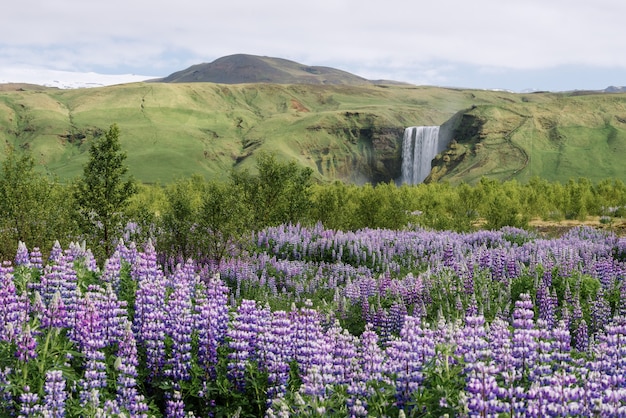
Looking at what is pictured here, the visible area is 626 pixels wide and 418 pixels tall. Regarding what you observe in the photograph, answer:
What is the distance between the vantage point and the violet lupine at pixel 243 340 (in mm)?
7066

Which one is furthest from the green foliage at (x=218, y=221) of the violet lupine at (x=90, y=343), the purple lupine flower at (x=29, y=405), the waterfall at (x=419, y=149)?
the waterfall at (x=419, y=149)

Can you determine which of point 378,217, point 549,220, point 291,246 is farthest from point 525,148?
point 291,246

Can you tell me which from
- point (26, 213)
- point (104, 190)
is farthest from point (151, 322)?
point (26, 213)

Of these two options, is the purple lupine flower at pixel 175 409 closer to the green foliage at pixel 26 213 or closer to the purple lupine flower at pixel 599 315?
the purple lupine flower at pixel 599 315

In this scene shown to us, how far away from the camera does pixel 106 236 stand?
61.5 feet

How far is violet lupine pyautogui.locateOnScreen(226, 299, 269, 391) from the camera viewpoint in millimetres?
7066

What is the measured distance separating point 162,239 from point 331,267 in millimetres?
5998

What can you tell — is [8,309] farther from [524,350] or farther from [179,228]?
[179,228]

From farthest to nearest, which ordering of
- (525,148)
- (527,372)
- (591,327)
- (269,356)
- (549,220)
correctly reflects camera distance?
(525,148)
(549,220)
(591,327)
(269,356)
(527,372)

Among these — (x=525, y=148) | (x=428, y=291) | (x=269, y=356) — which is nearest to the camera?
(x=269, y=356)

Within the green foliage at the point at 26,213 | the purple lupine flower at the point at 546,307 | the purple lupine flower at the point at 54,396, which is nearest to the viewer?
the purple lupine flower at the point at 54,396

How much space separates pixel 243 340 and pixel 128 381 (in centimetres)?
155

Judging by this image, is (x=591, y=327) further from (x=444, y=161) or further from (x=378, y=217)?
(x=444, y=161)

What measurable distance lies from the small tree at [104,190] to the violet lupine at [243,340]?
12.6m
